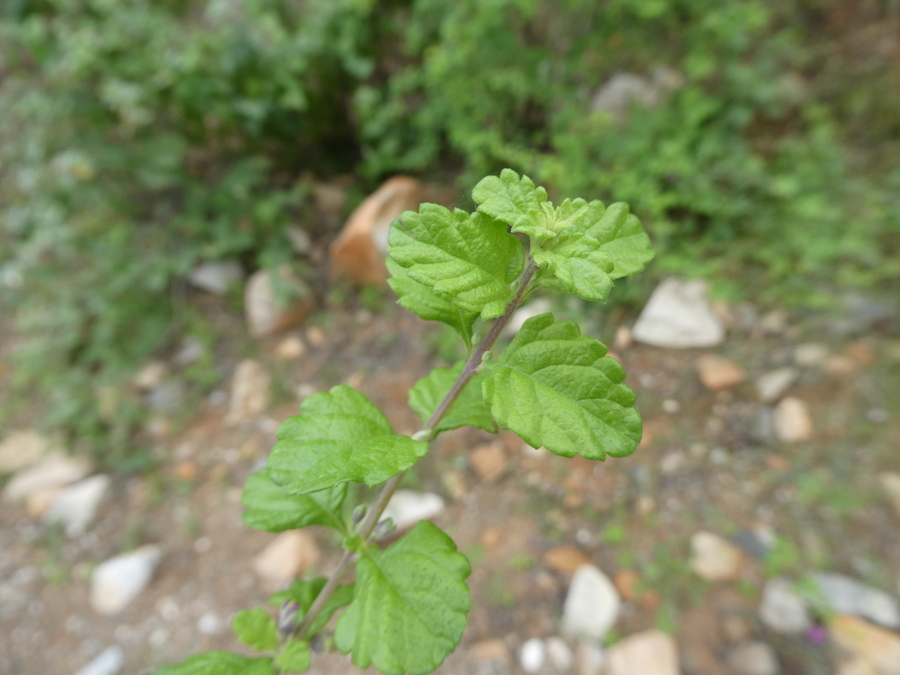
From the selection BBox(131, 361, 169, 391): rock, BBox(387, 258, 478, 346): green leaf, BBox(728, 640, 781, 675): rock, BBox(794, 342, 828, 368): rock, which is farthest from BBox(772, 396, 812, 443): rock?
BBox(131, 361, 169, 391): rock

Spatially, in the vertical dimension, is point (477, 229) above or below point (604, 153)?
above

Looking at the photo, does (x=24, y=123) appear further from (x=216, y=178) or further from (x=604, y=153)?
(x=604, y=153)

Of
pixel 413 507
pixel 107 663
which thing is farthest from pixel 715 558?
pixel 107 663

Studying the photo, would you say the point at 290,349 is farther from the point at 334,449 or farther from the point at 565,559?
the point at 334,449

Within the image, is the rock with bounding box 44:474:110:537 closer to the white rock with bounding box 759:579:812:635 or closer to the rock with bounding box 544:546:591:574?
the rock with bounding box 544:546:591:574

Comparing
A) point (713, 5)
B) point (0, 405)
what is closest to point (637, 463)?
point (713, 5)

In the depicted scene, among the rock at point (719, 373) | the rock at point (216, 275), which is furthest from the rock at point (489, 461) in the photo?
the rock at point (216, 275)

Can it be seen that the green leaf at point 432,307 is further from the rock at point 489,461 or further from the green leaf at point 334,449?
the rock at point 489,461
